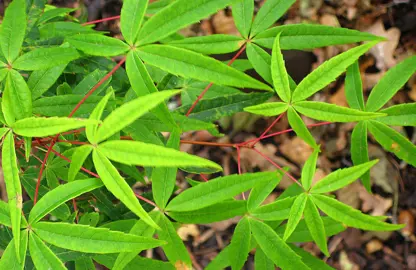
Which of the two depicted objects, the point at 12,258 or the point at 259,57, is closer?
the point at 12,258

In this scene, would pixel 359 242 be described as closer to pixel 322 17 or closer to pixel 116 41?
pixel 322 17

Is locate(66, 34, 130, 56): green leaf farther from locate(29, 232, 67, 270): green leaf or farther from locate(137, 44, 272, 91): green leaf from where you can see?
locate(29, 232, 67, 270): green leaf

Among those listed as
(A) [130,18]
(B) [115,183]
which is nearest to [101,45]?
(A) [130,18]

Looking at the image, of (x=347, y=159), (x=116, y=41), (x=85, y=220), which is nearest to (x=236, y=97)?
(x=116, y=41)

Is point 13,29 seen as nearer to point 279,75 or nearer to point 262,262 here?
point 279,75

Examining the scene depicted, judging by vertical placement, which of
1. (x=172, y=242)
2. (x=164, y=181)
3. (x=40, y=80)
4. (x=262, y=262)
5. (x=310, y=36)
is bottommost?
(x=262, y=262)
